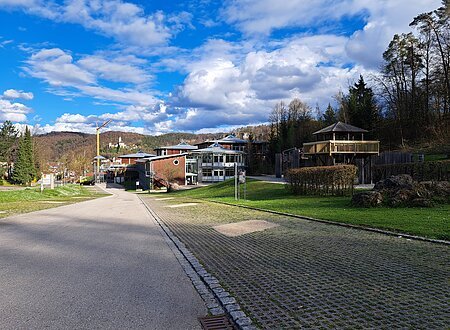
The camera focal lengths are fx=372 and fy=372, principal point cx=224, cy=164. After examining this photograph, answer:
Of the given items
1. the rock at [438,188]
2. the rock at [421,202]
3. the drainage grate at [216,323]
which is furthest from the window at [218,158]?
the drainage grate at [216,323]

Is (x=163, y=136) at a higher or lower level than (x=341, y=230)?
higher

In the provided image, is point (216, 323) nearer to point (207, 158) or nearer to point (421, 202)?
point (421, 202)

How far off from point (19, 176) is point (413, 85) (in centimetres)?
7337

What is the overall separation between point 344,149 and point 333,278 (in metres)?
29.2

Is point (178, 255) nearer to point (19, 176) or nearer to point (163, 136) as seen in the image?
point (19, 176)

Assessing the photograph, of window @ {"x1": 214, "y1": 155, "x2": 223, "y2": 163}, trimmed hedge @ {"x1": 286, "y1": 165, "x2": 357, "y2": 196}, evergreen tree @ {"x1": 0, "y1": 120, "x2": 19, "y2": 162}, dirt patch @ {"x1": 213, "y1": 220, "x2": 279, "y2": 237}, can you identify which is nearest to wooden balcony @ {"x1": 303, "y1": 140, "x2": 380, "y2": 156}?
trimmed hedge @ {"x1": 286, "y1": 165, "x2": 357, "y2": 196}

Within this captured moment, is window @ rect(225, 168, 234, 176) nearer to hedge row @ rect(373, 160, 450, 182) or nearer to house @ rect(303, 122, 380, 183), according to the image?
house @ rect(303, 122, 380, 183)

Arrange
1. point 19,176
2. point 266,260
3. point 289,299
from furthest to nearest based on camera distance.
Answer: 1. point 19,176
2. point 266,260
3. point 289,299

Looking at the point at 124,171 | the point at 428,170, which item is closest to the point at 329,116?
the point at 428,170

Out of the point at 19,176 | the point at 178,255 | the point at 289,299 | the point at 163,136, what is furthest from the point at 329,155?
the point at 163,136

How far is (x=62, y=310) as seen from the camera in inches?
188

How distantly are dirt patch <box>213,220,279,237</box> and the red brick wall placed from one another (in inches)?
2003

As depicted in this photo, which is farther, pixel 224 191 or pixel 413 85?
pixel 413 85

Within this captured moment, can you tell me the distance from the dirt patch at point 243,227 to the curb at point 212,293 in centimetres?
310
